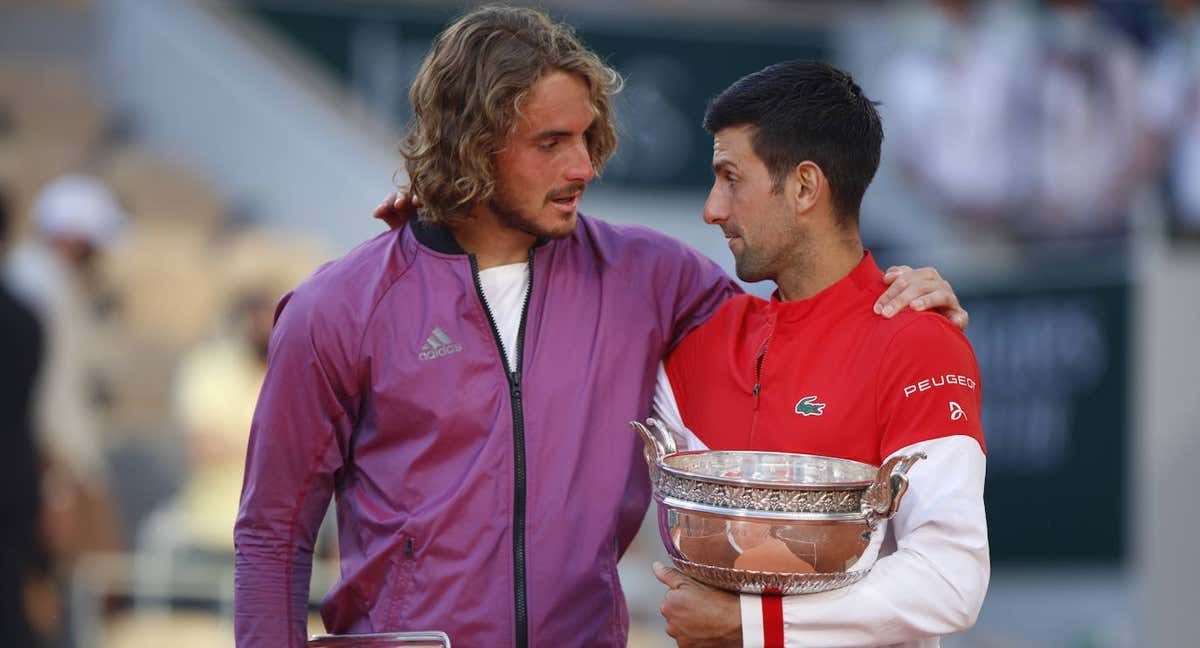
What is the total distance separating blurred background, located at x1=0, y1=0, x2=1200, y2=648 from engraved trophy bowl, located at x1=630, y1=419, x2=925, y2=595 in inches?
131

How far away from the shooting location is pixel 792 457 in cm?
239

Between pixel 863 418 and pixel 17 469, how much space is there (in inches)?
132

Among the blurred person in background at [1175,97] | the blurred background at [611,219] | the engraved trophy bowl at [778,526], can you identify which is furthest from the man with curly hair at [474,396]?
the blurred person in background at [1175,97]

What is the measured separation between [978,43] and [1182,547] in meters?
2.55

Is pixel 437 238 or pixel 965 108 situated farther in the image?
pixel 965 108

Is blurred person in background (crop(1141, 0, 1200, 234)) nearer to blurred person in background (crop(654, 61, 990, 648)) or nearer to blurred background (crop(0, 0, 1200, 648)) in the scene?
blurred background (crop(0, 0, 1200, 648))

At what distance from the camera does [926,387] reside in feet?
7.69

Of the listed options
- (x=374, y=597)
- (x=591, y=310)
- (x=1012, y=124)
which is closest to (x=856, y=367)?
(x=591, y=310)

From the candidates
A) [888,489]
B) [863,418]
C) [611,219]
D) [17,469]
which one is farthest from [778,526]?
[611,219]

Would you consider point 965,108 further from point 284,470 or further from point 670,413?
point 284,470

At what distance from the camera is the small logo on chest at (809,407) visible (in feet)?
8.00

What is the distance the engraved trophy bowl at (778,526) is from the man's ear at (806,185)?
48 centimetres

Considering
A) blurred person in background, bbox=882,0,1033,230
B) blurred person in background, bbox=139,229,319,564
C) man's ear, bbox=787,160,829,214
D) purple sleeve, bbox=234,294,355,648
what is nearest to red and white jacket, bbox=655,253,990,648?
man's ear, bbox=787,160,829,214

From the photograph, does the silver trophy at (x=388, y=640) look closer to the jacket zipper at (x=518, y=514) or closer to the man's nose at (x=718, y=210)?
the jacket zipper at (x=518, y=514)
